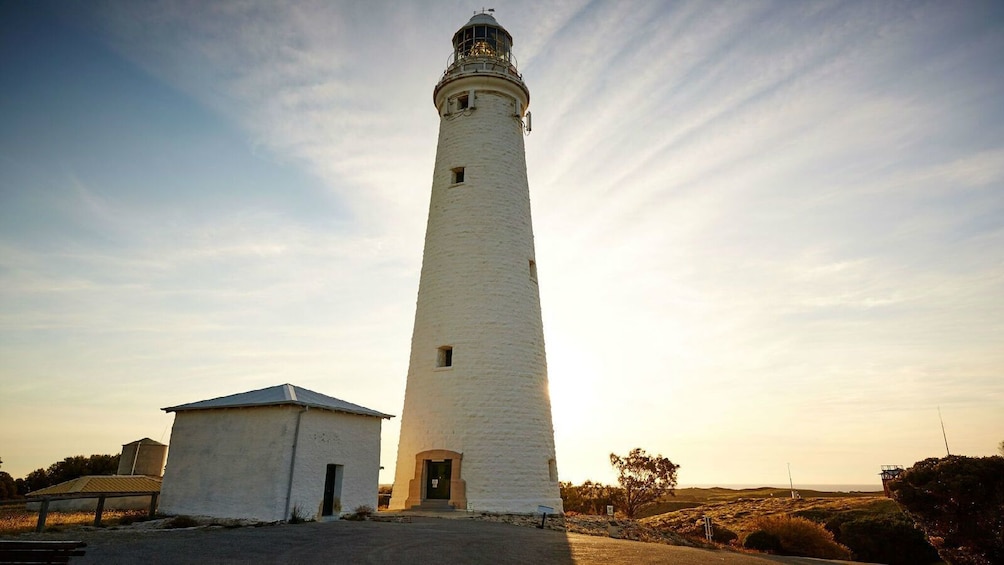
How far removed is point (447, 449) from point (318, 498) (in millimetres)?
4490

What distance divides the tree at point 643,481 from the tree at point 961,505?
660 inches

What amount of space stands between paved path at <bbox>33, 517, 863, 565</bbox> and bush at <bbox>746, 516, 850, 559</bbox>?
6.24 meters

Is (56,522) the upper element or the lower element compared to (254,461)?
lower

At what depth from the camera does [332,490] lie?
1603cm

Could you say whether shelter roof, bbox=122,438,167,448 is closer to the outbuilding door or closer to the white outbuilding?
the white outbuilding

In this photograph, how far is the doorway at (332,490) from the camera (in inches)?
619

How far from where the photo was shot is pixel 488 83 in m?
22.8

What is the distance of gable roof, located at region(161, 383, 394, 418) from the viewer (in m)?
14.9

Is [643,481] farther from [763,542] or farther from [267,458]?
[267,458]

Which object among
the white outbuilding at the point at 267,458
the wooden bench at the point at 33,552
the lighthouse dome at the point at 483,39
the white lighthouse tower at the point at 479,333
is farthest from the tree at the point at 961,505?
the lighthouse dome at the point at 483,39

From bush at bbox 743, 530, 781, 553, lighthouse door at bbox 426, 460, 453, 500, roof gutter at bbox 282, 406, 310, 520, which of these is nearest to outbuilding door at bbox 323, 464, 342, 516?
roof gutter at bbox 282, 406, 310, 520

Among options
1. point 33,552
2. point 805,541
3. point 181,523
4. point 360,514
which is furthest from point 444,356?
point 33,552

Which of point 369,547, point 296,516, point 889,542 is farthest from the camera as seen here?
point 889,542

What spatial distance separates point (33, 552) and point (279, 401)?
7.22 m
